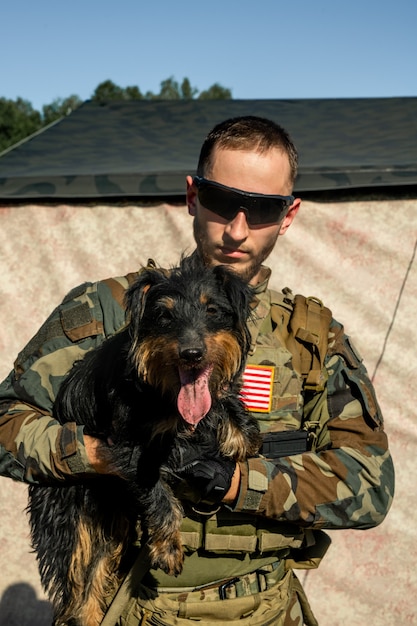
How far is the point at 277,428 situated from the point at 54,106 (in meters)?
43.9

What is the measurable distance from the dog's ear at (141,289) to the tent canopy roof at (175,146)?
2.55 meters

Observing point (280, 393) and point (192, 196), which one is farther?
point (192, 196)

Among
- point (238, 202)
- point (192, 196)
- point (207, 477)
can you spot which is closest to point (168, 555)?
point (207, 477)

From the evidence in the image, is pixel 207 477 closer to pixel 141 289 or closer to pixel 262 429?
pixel 262 429

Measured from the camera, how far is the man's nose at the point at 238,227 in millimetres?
2898

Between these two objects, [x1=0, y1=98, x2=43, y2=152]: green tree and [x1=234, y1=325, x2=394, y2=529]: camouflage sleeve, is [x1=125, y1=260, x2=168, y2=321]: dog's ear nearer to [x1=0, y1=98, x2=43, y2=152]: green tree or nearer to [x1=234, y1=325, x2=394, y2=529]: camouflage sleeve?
[x1=234, y1=325, x2=394, y2=529]: camouflage sleeve

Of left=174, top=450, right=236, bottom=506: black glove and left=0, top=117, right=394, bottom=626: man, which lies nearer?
left=174, top=450, right=236, bottom=506: black glove

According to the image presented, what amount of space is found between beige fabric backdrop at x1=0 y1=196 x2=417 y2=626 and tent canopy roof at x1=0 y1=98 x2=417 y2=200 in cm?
23

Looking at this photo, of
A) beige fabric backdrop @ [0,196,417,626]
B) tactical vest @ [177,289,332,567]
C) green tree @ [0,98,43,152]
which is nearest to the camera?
tactical vest @ [177,289,332,567]

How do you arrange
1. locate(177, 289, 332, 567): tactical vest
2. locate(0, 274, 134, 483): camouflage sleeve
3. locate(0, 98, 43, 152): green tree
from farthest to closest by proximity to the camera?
locate(0, 98, 43, 152): green tree < locate(177, 289, 332, 567): tactical vest < locate(0, 274, 134, 483): camouflage sleeve

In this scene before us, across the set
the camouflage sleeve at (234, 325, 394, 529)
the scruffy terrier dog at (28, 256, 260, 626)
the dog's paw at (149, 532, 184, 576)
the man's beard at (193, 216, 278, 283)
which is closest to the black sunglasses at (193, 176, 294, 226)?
the man's beard at (193, 216, 278, 283)

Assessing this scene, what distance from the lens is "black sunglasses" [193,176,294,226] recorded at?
2916 mm

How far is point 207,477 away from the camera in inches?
97.9

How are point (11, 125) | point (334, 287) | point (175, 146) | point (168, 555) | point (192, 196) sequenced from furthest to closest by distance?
point (11, 125) < point (175, 146) < point (334, 287) < point (192, 196) < point (168, 555)
